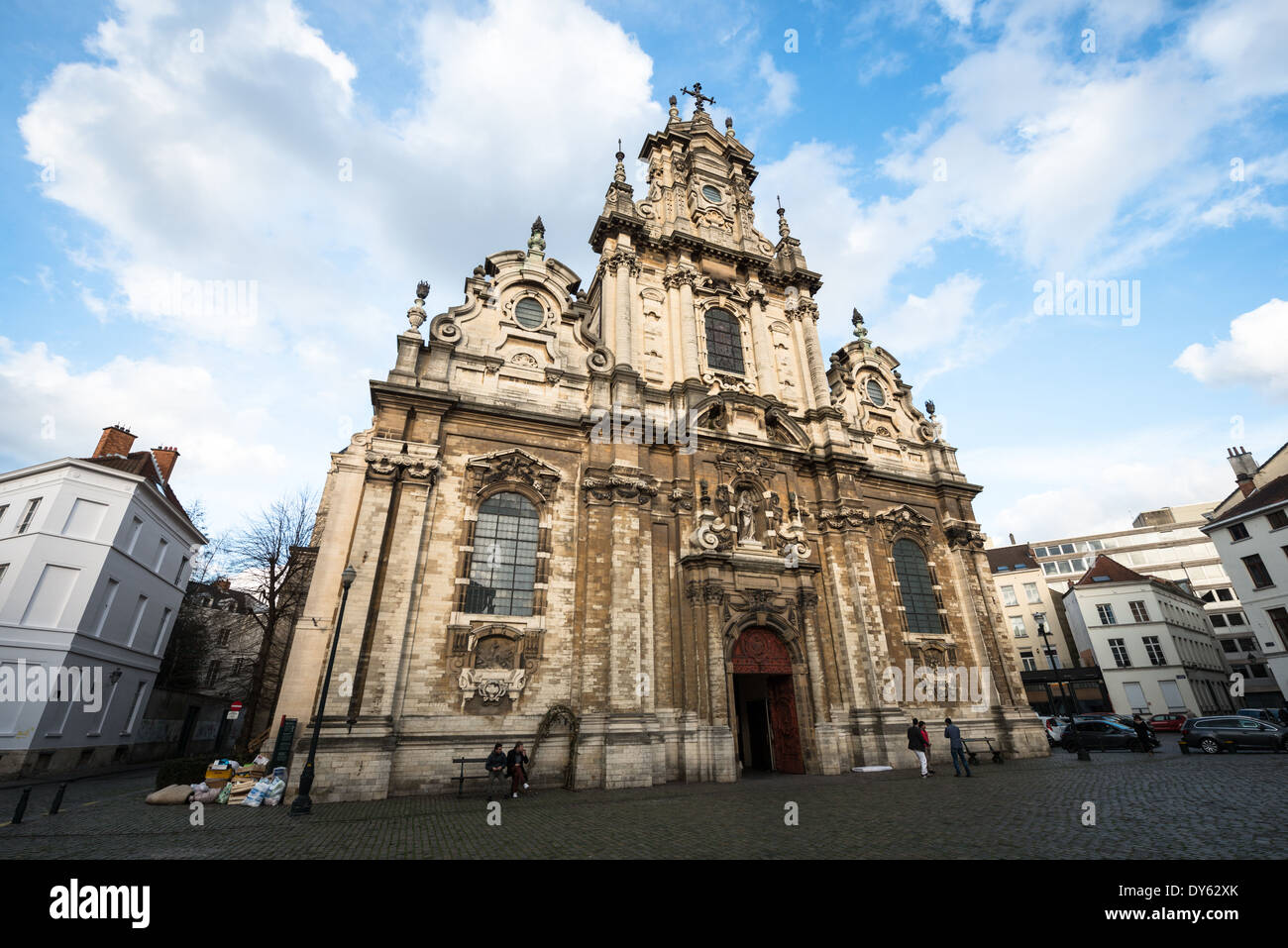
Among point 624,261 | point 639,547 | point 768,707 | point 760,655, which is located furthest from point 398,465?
point 768,707

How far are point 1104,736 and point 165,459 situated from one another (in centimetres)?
4845

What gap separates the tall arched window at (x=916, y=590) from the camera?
2195cm

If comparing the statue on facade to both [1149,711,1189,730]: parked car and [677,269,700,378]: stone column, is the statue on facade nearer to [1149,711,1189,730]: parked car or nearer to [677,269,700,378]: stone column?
[677,269,700,378]: stone column

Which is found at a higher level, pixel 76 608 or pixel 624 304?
pixel 624 304

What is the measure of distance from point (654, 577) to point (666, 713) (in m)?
4.00

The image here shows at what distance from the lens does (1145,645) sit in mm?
40781

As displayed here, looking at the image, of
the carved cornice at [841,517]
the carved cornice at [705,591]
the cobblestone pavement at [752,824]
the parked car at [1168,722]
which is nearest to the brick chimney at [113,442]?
the cobblestone pavement at [752,824]

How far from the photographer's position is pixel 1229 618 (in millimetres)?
49844

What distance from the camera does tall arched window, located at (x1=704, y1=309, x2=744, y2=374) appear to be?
24297 millimetres

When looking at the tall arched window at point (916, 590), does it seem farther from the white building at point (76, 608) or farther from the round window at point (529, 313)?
the white building at point (76, 608)

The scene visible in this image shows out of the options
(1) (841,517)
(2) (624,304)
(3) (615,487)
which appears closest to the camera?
(3) (615,487)

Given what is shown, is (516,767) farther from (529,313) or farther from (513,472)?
(529,313)
